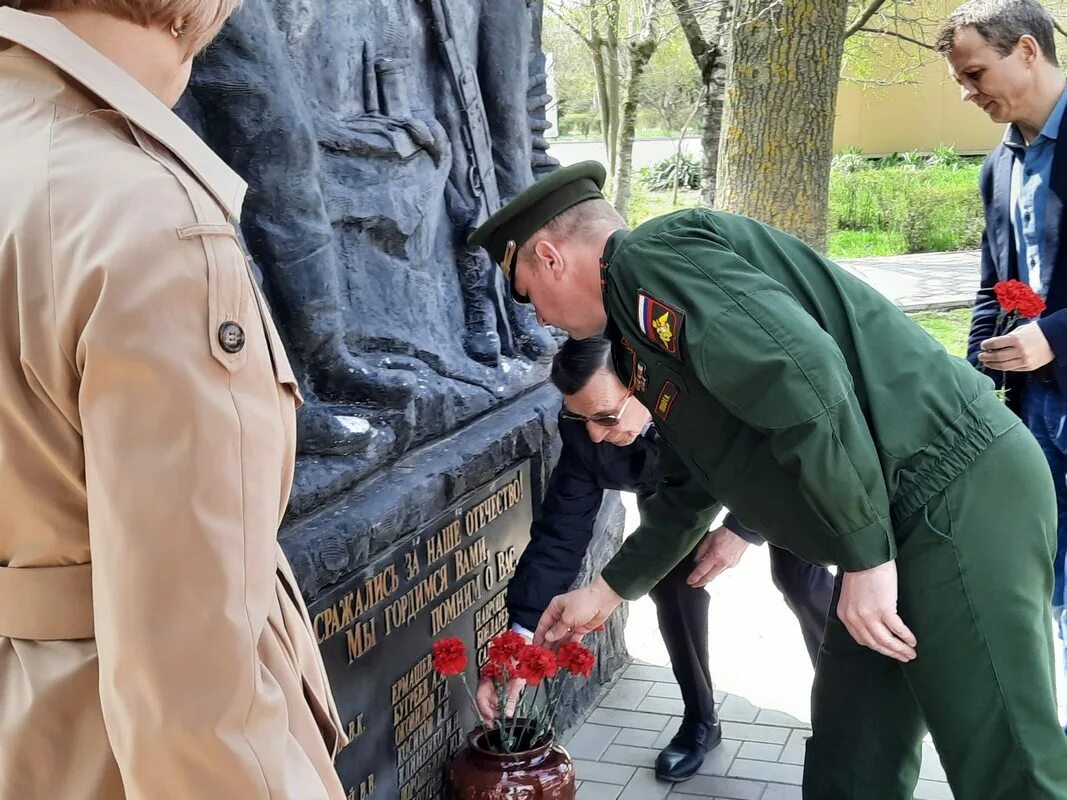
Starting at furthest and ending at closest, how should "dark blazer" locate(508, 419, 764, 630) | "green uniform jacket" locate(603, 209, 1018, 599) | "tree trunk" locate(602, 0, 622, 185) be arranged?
"tree trunk" locate(602, 0, 622, 185) → "dark blazer" locate(508, 419, 764, 630) → "green uniform jacket" locate(603, 209, 1018, 599)

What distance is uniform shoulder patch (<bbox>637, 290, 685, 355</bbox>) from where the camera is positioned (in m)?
2.04

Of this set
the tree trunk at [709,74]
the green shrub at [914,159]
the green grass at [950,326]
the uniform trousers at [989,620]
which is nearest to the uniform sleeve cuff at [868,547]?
the uniform trousers at [989,620]

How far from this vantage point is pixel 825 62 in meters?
5.66

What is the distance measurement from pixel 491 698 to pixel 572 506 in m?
0.52

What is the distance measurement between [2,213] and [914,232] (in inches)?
597

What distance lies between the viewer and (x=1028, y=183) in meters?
3.29

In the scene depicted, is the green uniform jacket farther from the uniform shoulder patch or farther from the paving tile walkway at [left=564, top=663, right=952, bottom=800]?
the paving tile walkway at [left=564, top=663, right=952, bottom=800]

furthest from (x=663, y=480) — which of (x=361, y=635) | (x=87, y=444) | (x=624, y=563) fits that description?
(x=87, y=444)

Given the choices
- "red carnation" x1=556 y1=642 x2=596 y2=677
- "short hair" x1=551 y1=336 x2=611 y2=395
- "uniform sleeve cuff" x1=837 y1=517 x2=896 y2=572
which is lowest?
"red carnation" x1=556 y1=642 x2=596 y2=677

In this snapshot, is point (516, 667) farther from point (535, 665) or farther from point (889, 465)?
point (889, 465)

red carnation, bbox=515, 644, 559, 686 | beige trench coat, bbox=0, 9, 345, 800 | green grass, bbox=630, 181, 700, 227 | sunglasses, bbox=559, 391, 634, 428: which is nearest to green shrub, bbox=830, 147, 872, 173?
green grass, bbox=630, 181, 700, 227

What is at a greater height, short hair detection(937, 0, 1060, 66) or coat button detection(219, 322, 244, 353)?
short hair detection(937, 0, 1060, 66)

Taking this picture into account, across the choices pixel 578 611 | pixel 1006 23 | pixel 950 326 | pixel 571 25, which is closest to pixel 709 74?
pixel 950 326

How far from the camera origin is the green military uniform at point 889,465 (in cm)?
200
